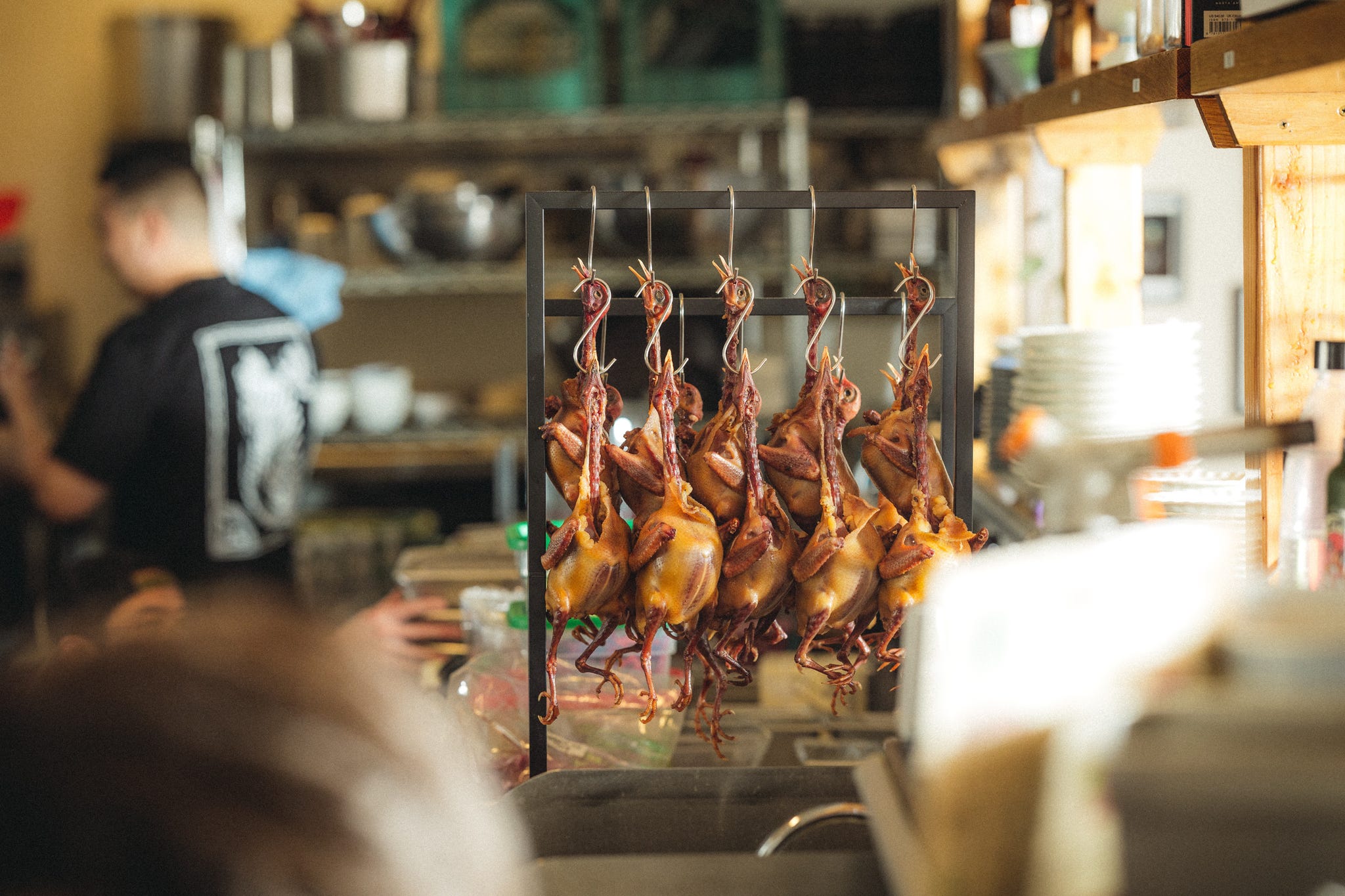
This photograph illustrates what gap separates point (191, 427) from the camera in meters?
2.55

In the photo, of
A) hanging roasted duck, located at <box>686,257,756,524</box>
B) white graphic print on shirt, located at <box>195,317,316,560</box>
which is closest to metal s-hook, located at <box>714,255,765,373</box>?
hanging roasted duck, located at <box>686,257,756,524</box>

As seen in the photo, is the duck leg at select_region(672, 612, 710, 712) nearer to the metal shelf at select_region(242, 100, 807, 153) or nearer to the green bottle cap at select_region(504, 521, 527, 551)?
the green bottle cap at select_region(504, 521, 527, 551)

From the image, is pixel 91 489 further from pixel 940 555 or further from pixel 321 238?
pixel 940 555

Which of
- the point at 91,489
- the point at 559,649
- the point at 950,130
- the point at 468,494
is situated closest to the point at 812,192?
the point at 559,649

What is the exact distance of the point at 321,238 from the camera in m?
3.73

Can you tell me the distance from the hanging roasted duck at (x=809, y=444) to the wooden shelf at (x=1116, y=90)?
36cm

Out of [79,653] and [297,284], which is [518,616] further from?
[297,284]

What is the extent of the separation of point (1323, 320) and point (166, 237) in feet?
7.27

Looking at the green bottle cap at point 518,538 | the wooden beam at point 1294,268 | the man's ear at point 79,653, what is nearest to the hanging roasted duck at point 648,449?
the green bottle cap at point 518,538

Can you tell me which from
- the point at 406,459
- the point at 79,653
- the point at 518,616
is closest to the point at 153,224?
the point at 406,459

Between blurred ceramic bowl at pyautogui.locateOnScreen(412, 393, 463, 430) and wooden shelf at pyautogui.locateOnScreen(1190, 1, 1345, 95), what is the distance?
9.54ft

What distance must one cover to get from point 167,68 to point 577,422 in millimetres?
3288

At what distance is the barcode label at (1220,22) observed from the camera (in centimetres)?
113

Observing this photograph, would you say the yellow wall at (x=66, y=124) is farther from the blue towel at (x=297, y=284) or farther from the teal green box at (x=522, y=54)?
the blue towel at (x=297, y=284)
